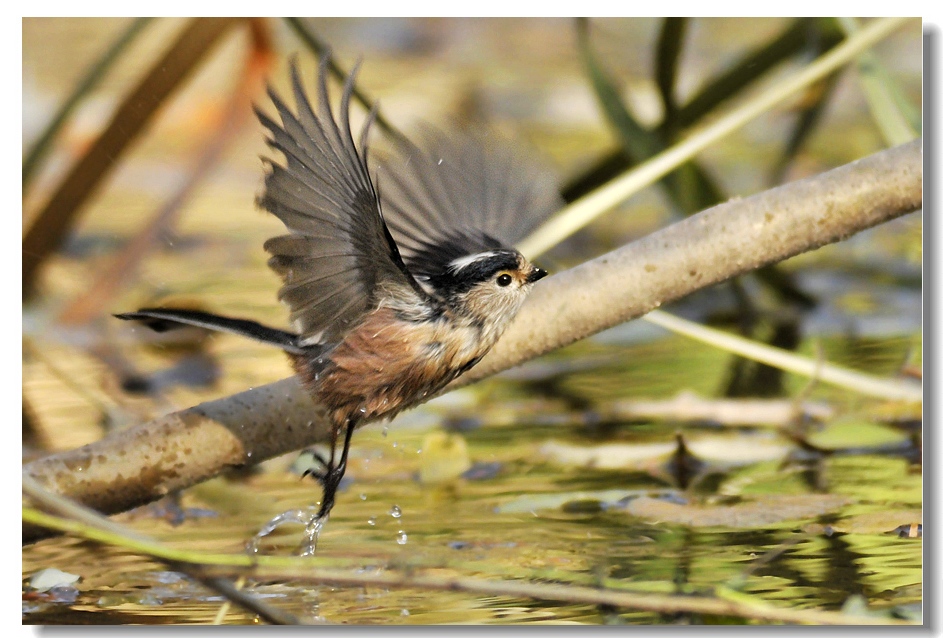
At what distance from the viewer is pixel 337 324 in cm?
207

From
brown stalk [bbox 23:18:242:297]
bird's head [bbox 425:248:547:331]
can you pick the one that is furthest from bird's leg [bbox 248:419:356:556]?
brown stalk [bbox 23:18:242:297]

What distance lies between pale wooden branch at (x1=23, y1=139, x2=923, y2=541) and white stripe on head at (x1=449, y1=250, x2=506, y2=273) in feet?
0.88

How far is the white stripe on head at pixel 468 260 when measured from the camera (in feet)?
6.97

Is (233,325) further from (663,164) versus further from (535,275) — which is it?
(663,164)

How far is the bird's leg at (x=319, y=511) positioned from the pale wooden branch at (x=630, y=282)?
0.09m

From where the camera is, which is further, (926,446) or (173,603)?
(926,446)

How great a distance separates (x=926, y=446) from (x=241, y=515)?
1.49 meters

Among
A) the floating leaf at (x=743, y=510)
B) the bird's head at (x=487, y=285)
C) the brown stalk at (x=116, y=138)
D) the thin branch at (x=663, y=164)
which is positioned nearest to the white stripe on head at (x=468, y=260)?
the bird's head at (x=487, y=285)

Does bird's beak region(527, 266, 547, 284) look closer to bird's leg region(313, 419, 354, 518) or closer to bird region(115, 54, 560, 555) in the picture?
bird region(115, 54, 560, 555)

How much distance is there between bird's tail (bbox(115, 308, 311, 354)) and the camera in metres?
A: 2.18

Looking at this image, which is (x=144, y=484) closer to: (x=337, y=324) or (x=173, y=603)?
(x=173, y=603)
